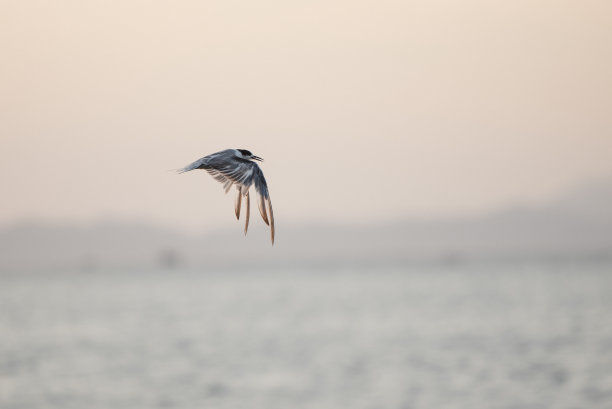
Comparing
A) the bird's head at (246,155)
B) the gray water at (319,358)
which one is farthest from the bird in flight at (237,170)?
the gray water at (319,358)

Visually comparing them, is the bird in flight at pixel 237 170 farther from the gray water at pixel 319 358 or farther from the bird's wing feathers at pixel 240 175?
the gray water at pixel 319 358

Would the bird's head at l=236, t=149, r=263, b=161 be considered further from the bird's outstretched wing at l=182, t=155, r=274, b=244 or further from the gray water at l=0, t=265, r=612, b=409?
the gray water at l=0, t=265, r=612, b=409

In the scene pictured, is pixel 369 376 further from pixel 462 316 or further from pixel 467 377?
pixel 462 316

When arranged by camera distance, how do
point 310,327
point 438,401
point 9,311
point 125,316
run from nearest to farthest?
point 438,401 → point 310,327 → point 125,316 → point 9,311

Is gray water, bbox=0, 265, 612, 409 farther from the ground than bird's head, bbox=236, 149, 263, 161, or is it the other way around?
bird's head, bbox=236, 149, 263, 161

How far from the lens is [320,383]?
44.6 m

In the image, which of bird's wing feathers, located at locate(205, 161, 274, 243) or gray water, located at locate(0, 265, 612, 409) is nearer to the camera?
bird's wing feathers, located at locate(205, 161, 274, 243)

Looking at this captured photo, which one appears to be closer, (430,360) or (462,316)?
(430,360)

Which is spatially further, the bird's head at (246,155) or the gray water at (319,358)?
the gray water at (319,358)

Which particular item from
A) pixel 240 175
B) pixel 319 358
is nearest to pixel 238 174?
pixel 240 175

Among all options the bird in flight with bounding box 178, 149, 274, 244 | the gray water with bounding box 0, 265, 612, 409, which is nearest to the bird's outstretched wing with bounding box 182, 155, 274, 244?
the bird in flight with bounding box 178, 149, 274, 244

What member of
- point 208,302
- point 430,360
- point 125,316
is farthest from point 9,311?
point 430,360

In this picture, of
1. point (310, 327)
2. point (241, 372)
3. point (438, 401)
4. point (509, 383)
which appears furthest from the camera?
point (310, 327)

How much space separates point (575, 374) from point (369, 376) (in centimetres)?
1102
